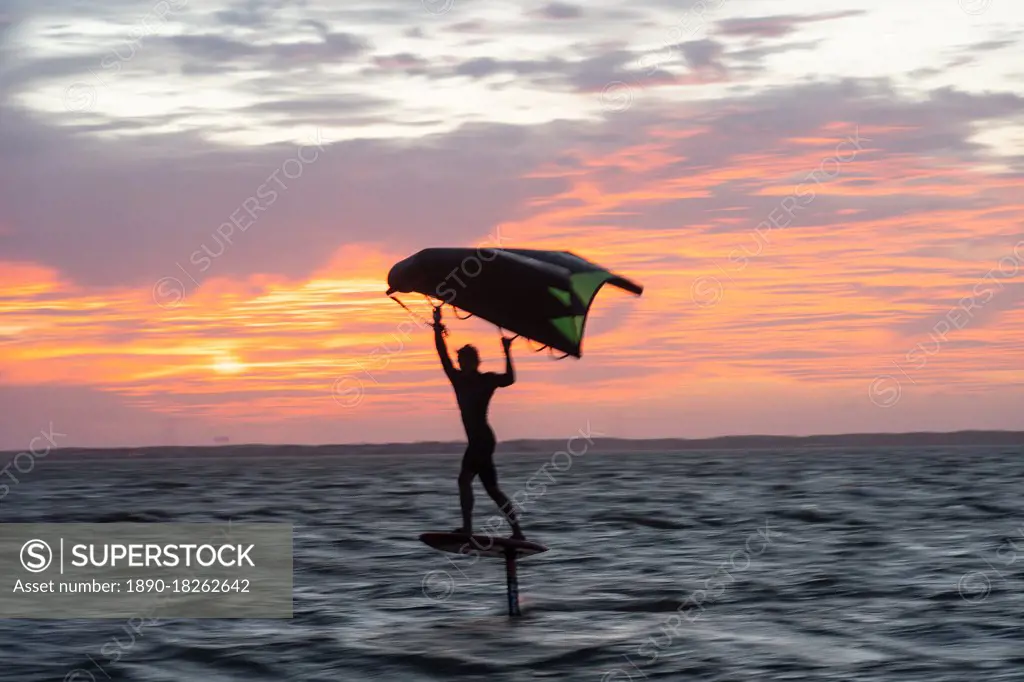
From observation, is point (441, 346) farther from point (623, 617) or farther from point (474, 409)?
point (623, 617)

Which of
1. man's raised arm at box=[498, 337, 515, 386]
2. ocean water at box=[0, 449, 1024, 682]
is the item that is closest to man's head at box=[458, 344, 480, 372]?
man's raised arm at box=[498, 337, 515, 386]

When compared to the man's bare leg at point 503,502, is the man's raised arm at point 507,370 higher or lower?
higher

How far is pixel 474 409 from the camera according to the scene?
16922mm

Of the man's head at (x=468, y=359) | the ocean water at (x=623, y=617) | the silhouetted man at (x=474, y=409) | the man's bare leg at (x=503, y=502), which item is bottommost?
the ocean water at (x=623, y=617)

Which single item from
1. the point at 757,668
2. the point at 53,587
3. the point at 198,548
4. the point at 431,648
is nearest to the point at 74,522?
the point at 198,548

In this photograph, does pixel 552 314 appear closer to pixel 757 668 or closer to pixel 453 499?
pixel 757 668

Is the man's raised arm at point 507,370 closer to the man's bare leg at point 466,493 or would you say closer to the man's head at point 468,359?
the man's head at point 468,359

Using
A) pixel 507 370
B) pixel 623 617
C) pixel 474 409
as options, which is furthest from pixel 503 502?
pixel 623 617

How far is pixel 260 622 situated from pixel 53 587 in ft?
25.4

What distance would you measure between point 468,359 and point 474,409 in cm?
68

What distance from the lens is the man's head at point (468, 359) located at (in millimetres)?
16875

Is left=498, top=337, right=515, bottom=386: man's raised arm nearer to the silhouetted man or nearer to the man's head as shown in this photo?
the silhouetted man

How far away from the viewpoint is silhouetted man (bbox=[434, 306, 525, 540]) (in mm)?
16781

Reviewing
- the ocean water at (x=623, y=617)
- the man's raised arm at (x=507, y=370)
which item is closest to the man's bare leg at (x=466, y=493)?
the man's raised arm at (x=507, y=370)
